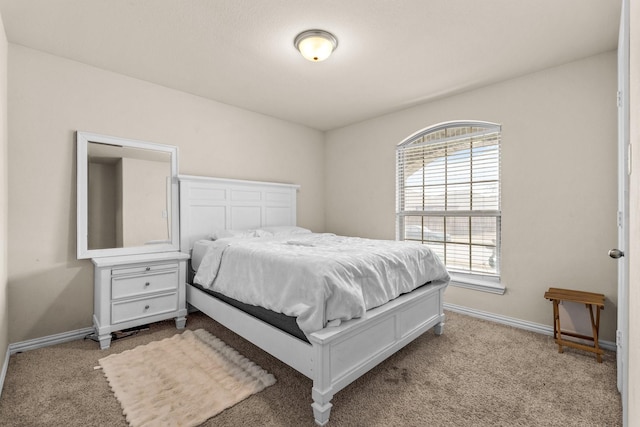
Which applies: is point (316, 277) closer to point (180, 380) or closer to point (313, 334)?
point (313, 334)

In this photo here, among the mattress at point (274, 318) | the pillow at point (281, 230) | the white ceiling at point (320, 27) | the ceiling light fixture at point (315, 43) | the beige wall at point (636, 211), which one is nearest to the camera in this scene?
the beige wall at point (636, 211)

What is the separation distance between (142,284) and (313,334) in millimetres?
1845

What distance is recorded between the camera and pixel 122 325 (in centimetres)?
255

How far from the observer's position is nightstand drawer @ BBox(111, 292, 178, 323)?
2539 mm

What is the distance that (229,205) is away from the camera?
145 inches

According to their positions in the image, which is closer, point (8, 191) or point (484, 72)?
point (8, 191)

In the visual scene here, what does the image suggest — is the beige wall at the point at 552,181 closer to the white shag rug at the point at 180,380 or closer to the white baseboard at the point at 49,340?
the white shag rug at the point at 180,380

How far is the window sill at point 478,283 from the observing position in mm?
3098

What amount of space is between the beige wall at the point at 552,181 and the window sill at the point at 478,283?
0.06 metres

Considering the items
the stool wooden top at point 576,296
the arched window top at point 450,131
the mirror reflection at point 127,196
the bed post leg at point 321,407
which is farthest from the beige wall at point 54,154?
the stool wooden top at point 576,296

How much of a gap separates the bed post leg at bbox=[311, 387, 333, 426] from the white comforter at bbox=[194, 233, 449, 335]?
13.0 inches

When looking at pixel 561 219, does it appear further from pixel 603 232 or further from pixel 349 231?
pixel 349 231

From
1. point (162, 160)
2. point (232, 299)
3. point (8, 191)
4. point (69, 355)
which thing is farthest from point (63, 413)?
point (162, 160)

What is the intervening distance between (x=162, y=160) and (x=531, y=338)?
402 cm
